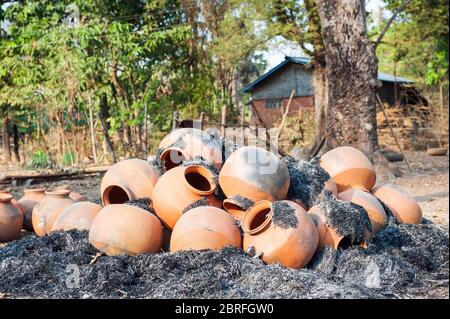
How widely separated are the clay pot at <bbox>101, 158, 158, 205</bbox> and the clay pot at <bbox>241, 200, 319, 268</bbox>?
1.26 metres

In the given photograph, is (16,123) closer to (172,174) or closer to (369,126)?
(369,126)

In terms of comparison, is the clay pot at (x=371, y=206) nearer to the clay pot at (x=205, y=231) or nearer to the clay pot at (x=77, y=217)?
the clay pot at (x=205, y=231)

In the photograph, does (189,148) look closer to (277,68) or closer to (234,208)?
(234,208)

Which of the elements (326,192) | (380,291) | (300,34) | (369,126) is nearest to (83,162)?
(300,34)

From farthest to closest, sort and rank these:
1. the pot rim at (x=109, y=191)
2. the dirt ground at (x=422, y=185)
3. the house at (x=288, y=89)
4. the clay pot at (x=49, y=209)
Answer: the house at (x=288, y=89)
the dirt ground at (x=422, y=185)
the clay pot at (x=49, y=209)
the pot rim at (x=109, y=191)

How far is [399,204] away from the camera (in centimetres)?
557

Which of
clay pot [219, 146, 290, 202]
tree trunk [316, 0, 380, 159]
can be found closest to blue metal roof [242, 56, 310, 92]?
tree trunk [316, 0, 380, 159]

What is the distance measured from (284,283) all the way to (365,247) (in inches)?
40.8

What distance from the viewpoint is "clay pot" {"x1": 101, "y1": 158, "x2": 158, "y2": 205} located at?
5160 millimetres

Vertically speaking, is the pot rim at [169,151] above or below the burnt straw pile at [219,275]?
above

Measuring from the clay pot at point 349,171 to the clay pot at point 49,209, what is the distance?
293 centimetres

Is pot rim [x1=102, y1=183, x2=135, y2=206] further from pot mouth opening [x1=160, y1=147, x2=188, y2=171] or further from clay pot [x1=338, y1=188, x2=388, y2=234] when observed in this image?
clay pot [x1=338, y1=188, x2=388, y2=234]

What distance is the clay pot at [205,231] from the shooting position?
4289mm

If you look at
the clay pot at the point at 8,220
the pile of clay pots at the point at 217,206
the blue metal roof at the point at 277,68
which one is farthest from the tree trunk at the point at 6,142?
the pile of clay pots at the point at 217,206
